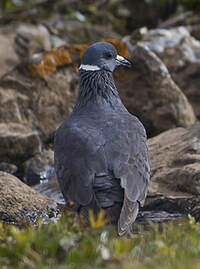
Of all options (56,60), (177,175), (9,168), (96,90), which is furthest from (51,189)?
(56,60)

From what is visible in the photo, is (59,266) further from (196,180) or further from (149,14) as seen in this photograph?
(149,14)

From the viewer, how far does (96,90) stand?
5.88 m

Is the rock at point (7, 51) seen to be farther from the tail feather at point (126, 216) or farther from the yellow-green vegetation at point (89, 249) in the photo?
the yellow-green vegetation at point (89, 249)

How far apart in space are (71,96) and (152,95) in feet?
4.37

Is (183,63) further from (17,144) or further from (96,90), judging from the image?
(96,90)

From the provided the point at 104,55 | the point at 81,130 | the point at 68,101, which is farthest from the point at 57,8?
the point at 81,130

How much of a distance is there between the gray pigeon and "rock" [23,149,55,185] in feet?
7.81

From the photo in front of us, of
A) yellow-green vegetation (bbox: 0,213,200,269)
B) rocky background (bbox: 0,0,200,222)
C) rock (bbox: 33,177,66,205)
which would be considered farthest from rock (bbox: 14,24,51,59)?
yellow-green vegetation (bbox: 0,213,200,269)

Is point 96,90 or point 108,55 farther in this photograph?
point 108,55

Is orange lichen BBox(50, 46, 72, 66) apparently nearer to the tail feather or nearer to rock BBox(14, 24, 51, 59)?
rock BBox(14, 24, 51, 59)

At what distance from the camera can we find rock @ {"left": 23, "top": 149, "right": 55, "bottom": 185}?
804 centimetres

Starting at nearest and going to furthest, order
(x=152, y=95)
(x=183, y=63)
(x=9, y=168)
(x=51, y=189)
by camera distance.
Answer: (x=51, y=189) < (x=9, y=168) < (x=152, y=95) < (x=183, y=63)

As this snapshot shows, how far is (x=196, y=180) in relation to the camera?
606cm

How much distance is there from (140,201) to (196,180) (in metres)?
1.28
